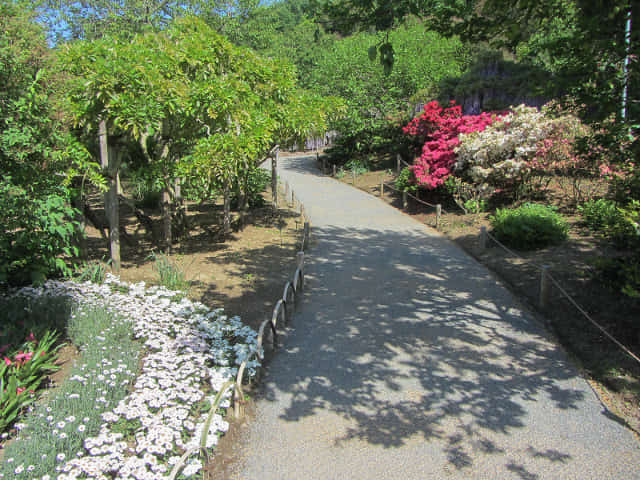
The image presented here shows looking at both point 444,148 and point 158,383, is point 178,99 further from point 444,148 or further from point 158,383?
point 444,148

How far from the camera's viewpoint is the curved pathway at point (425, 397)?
426 centimetres

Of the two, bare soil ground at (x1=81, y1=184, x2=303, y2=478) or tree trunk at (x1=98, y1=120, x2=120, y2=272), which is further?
tree trunk at (x1=98, y1=120, x2=120, y2=272)

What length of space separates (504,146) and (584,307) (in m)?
7.38

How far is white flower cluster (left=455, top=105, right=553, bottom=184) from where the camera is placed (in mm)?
13078

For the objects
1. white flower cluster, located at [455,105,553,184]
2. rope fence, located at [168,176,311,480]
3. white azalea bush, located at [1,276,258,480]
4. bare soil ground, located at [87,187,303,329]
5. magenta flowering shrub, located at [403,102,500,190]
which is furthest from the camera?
magenta flowering shrub, located at [403,102,500,190]

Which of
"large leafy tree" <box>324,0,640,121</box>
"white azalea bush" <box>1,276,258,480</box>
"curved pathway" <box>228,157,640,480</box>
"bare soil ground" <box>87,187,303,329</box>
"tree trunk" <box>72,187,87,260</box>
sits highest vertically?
"large leafy tree" <box>324,0,640,121</box>

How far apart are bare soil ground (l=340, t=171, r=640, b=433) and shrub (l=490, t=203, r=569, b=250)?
26cm

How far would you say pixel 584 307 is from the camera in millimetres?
7148

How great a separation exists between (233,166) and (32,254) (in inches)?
143

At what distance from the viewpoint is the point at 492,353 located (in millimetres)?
6277

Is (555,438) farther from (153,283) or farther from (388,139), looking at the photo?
(388,139)

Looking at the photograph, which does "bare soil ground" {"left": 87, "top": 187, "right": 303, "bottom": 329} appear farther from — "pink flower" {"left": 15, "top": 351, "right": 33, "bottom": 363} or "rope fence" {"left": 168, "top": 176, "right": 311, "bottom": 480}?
"pink flower" {"left": 15, "top": 351, "right": 33, "bottom": 363}

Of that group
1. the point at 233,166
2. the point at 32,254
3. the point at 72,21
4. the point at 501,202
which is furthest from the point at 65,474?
the point at 72,21

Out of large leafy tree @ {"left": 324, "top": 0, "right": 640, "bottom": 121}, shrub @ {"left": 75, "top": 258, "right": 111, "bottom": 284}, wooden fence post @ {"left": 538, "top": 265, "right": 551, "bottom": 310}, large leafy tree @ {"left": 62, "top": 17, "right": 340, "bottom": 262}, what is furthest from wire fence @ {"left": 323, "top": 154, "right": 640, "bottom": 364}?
shrub @ {"left": 75, "top": 258, "right": 111, "bottom": 284}
